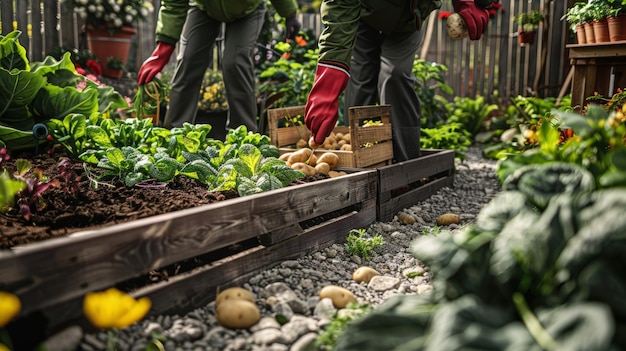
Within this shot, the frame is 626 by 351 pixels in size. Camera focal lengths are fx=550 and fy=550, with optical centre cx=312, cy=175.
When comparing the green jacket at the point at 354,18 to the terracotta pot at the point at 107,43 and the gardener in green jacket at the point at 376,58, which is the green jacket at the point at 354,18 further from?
the terracotta pot at the point at 107,43

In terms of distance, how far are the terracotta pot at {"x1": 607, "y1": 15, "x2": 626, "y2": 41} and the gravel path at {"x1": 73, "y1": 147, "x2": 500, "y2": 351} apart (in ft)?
4.55

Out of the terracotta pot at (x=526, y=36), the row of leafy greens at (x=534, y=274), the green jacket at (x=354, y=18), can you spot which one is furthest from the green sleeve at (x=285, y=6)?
the terracotta pot at (x=526, y=36)

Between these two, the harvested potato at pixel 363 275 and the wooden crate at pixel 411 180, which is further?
the wooden crate at pixel 411 180

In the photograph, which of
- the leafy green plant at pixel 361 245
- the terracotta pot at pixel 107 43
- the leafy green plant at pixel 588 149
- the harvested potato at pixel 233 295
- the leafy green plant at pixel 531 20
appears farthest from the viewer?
the leafy green plant at pixel 531 20

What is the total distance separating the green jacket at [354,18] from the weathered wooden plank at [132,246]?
897mm

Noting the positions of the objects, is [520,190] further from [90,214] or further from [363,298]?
[90,214]

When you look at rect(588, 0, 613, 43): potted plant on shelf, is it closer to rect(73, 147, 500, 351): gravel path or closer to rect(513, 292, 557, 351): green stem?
rect(73, 147, 500, 351): gravel path

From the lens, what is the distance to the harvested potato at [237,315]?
1.65 meters

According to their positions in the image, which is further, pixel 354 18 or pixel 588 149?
pixel 354 18

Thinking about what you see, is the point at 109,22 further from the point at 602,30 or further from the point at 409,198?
the point at 602,30

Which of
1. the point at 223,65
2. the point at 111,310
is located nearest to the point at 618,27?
the point at 223,65

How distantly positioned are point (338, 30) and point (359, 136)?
0.59 metres

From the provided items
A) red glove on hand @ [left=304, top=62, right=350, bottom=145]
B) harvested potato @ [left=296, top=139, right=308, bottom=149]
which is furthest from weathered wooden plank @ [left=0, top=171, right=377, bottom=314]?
harvested potato @ [left=296, top=139, right=308, bottom=149]

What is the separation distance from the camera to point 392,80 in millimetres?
3389
